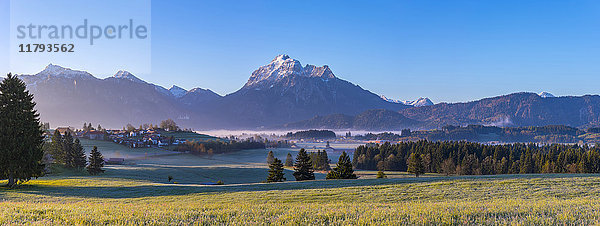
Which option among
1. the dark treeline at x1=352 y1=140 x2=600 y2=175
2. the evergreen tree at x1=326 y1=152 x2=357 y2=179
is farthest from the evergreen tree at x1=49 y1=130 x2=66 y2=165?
the dark treeline at x1=352 y1=140 x2=600 y2=175

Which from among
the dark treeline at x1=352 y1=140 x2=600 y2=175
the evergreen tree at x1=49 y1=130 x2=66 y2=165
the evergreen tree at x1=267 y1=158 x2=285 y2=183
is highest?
the evergreen tree at x1=49 y1=130 x2=66 y2=165

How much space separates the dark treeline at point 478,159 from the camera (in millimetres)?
102000

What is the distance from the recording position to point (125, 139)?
7554 inches

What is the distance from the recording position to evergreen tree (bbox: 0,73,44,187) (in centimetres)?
4022

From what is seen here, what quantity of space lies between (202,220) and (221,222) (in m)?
0.65

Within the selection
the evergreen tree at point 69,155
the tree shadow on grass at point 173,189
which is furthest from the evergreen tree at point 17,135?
the evergreen tree at point 69,155

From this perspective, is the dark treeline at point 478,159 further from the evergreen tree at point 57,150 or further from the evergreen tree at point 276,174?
the evergreen tree at point 57,150

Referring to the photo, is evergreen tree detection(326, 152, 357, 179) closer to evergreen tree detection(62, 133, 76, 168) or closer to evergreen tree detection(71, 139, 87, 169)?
evergreen tree detection(71, 139, 87, 169)

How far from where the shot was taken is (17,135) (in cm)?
4131

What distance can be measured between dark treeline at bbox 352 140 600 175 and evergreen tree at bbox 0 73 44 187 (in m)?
96.0

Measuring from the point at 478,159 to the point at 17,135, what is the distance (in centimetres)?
12759

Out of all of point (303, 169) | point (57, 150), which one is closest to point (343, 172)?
point (303, 169)

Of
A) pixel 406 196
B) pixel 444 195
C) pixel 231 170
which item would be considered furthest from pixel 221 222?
pixel 231 170

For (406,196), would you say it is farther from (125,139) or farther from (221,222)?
(125,139)
